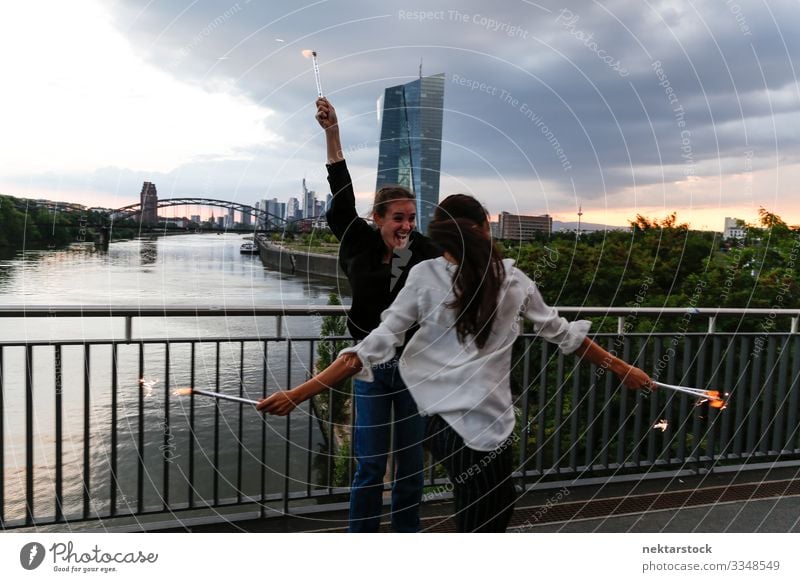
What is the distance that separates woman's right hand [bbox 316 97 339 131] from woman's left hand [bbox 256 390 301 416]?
0.99m

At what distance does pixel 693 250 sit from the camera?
285 inches

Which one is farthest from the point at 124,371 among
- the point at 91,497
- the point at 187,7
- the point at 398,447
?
the point at 187,7

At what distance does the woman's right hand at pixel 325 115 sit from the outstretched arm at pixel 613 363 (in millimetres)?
1169

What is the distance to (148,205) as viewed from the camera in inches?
96.7

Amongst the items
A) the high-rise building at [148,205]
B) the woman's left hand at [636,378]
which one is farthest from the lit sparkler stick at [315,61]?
the woman's left hand at [636,378]

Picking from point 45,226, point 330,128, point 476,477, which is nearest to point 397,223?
point 330,128

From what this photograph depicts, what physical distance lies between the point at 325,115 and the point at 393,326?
0.93 metres

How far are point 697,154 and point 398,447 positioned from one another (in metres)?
2.24

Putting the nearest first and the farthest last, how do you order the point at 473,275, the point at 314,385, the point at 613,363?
the point at 473,275 < the point at 314,385 < the point at 613,363

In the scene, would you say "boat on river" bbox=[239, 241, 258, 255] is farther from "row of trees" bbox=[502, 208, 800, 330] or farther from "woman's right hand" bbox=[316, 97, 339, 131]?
"row of trees" bbox=[502, 208, 800, 330]

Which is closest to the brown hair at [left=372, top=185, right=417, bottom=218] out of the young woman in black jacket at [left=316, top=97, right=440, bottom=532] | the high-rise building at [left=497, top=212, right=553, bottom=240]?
the young woman in black jacket at [left=316, top=97, right=440, bottom=532]

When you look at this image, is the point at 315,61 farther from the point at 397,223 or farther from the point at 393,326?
the point at 393,326

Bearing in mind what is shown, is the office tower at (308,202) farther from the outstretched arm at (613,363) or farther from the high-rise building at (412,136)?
the outstretched arm at (613,363)

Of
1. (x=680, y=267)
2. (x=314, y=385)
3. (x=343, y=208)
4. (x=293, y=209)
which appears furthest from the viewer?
(x=680, y=267)
